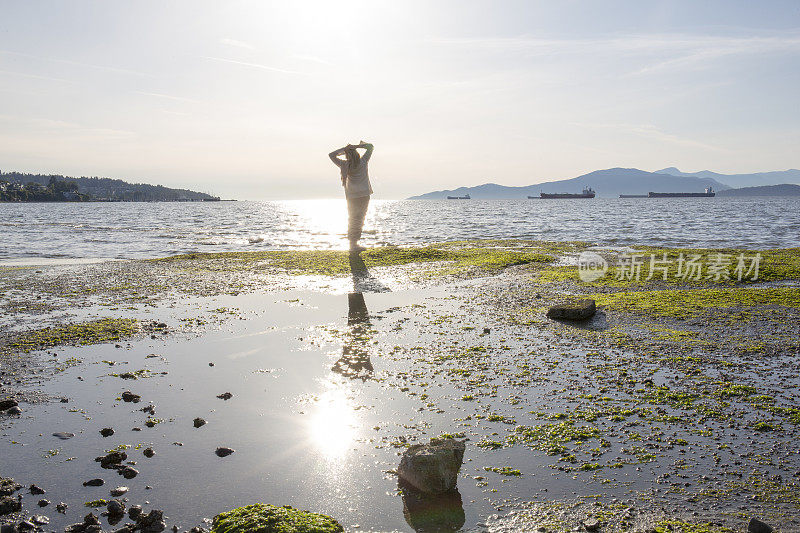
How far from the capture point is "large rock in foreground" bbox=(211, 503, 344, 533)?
378cm

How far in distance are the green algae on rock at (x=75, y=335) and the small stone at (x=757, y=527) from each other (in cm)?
953

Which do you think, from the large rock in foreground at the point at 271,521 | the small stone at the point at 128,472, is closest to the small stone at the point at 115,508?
the small stone at the point at 128,472

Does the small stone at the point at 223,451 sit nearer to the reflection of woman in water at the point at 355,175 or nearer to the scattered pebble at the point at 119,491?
the scattered pebble at the point at 119,491

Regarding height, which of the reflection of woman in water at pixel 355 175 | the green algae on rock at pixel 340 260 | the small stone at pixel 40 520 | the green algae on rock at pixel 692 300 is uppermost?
the reflection of woman in water at pixel 355 175

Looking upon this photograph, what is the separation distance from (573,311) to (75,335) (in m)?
9.48

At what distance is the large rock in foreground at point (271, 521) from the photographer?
3783mm

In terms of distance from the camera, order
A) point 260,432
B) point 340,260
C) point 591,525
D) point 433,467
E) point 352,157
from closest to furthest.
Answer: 1. point 591,525
2. point 433,467
3. point 260,432
4. point 352,157
5. point 340,260

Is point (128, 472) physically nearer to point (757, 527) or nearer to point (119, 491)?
point (119, 491)

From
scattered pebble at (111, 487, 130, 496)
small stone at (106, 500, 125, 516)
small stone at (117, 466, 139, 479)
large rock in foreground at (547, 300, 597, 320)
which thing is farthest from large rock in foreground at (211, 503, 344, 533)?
large rock in foreground at (547, 300, 597, 320)

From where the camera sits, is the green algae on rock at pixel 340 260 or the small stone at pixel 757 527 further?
the green algae on rock at pixel 340 260

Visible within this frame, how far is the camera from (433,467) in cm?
441

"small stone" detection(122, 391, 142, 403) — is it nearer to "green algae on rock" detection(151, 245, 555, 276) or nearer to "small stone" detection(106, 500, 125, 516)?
"small stone" detection(106, 500, 125, 516)

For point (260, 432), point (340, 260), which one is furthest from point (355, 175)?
point (260, 432)

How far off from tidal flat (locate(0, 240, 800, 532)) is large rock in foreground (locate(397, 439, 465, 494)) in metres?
0.14
